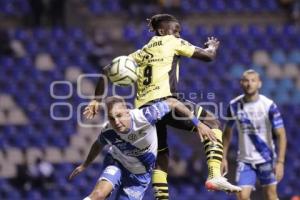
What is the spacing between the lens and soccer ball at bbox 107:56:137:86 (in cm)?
834

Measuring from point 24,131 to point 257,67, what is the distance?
568 cm

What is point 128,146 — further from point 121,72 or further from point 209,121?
point 209,121

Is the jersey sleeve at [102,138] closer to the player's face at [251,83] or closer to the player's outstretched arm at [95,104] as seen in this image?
the player's outstretched arm at [95,104]

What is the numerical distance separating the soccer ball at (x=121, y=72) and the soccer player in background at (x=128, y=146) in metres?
0.25

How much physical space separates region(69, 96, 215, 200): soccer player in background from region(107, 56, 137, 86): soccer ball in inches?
9.9

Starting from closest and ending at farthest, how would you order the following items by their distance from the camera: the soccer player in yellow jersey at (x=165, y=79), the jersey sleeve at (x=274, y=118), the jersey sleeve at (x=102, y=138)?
the jersey sleeve at (x=102, y=138) → the soccer player in yellow jersey at (x=165, y=79) → the jersey sleeve at (x=274, y=118)

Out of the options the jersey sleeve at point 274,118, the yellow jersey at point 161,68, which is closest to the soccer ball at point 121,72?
the yellow jersey at point 161,68

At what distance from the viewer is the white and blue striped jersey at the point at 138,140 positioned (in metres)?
8.09

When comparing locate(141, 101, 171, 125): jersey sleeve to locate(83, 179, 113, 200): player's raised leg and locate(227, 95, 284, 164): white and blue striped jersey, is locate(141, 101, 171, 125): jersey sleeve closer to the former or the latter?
locate(83, 179, 113, 200): player's raised leg

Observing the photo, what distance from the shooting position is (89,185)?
48.5 ft

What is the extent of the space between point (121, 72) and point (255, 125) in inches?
102

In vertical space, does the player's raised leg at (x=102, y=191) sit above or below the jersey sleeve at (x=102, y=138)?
below

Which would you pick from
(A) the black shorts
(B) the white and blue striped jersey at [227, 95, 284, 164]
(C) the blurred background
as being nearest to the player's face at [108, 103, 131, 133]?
(A) the black shorts

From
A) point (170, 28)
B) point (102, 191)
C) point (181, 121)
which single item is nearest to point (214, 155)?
point (181, 121)
